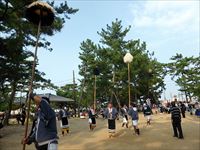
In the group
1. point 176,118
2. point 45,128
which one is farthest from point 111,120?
point 45,128

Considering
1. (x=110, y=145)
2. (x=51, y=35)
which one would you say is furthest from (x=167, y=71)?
(x=110, y=145)

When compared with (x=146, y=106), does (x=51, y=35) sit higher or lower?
higher

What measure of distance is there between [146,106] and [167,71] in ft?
120

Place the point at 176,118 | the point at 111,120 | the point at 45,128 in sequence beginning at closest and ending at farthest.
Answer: the point at 45,128
the point at 176,118
the point at 111,120

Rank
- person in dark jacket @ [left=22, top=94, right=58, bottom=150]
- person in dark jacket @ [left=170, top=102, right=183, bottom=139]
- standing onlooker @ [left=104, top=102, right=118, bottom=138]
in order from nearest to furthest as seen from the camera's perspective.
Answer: person in dark jacket @ [left=22, top=94, right=58, bottom=150] < person in dark jacket @ [left=170, top=102, right=183, bottom=139] < standing onlooker @ [left=104, top=102, right=118, bottom=138]

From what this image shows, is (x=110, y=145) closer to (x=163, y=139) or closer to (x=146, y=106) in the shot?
(x=163, y=139)

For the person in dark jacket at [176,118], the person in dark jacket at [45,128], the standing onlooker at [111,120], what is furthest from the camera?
the standing onlooker at [111,120]

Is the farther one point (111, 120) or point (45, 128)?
point (111, 120)

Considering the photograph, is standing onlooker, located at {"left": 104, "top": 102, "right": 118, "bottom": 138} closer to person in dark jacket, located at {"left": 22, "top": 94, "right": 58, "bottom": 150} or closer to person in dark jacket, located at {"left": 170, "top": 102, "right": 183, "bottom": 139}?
person in dark jacket, located at {"left": 170, "top": 102, "right": 183, "bottom": 139}

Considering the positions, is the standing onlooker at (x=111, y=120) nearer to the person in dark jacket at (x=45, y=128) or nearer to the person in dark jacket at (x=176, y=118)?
the person in dark jacket at (x=176, y=118)

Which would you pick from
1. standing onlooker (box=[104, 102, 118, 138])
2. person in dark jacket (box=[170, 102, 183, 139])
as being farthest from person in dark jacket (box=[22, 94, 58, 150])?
standing onlooker (box=[104, 102, 118, 138])

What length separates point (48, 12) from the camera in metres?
8.84

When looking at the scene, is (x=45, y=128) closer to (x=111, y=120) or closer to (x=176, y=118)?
(x=176, y=118)

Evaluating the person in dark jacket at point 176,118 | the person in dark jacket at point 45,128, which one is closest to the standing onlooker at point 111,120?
the person in dark jacket at point 176,118
